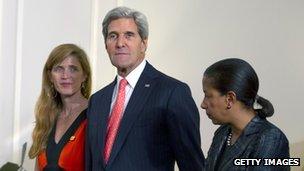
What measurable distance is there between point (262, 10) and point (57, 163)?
1586 millimetres

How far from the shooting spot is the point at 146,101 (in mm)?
1541

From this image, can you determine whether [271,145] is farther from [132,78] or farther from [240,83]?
[132,78]

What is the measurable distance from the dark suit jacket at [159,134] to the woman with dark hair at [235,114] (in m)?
0.22

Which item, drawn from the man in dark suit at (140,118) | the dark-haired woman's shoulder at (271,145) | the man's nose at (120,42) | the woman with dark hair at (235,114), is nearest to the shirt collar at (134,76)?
the man in dark suit at (140,118)

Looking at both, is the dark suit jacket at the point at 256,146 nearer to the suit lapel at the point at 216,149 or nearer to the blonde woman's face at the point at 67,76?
the suit lapel at the point at 216,149

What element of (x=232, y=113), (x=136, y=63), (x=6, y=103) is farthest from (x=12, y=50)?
(x=232, y=113)

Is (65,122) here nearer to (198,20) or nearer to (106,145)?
(106,145)

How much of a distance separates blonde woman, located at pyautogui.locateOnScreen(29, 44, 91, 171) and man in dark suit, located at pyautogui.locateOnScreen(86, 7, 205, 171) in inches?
8.7

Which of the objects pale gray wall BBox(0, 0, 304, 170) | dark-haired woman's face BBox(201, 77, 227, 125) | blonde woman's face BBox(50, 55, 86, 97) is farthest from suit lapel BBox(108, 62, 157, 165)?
pale gray wall BBox(0, 0, 304, 170)

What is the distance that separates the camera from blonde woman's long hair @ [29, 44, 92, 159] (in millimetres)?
1922

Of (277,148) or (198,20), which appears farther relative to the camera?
(198,20)

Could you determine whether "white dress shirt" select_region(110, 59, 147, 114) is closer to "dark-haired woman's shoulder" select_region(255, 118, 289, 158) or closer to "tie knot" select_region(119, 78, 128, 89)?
"tie knot" select_region(119, 78, 128, 89)

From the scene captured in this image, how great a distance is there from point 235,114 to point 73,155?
32.6 inches

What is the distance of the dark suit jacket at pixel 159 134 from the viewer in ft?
4.93
